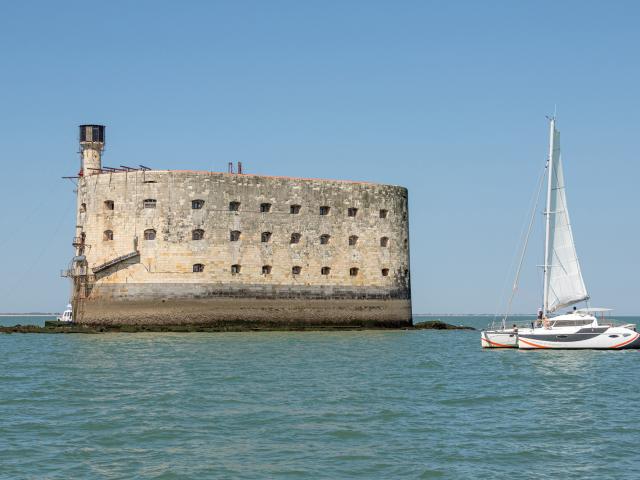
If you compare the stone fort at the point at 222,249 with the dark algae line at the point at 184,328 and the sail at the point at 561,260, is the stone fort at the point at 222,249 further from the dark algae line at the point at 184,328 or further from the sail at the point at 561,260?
the sail at the point at 561,260

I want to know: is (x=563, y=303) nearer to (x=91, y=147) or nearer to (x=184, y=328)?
(x=184, y=328)

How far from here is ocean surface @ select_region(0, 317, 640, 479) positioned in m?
12.8

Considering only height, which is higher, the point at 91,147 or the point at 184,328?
the point at 91,147

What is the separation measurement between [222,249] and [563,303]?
15218 millimetres

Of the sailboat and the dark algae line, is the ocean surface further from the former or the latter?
the dark algae line

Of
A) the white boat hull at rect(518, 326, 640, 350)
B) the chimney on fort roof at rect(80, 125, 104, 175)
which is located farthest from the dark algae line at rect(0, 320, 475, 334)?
the white boat hull at rect(518, 326, 640, 350)

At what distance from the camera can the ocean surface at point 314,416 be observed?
12836mm

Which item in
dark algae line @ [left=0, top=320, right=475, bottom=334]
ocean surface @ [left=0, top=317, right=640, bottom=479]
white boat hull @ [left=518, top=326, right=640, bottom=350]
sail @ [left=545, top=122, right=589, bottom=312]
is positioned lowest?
ocean surface @ [left=0, top=317, right=640, bottom=479]

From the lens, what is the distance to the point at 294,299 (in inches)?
1642

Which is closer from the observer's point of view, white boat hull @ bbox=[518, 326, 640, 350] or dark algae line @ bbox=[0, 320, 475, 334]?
white boat hull @ bbox=[518, 326, 640, 350]

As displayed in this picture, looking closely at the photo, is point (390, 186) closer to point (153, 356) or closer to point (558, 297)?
point (558, 297)

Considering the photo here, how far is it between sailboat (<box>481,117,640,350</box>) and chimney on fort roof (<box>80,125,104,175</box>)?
69.8ft

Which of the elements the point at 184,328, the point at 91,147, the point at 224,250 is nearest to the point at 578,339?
the point at 224,250

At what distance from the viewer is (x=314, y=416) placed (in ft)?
53.8
